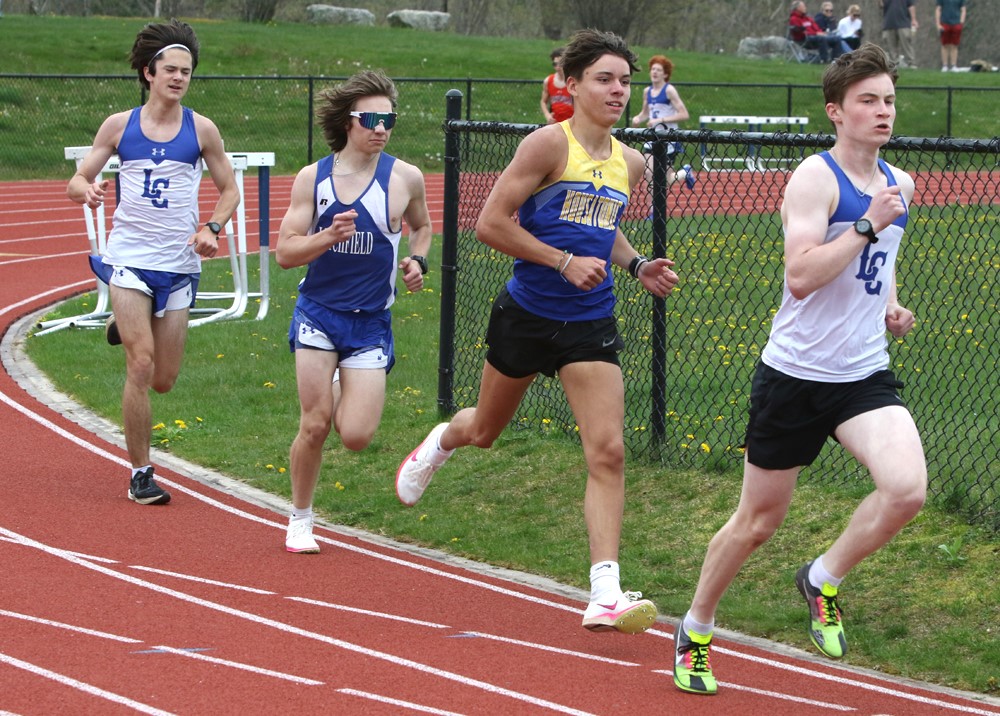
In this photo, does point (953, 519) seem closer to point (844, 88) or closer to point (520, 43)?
point (844, 88)

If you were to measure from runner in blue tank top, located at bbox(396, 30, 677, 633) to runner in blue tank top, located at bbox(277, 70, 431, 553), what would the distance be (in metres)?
0.94

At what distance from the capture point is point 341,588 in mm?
6828

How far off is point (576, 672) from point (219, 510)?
3110mm

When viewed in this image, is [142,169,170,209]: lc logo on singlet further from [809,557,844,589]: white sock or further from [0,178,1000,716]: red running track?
[809,557,844,589]: white sock

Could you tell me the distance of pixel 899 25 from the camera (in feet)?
129

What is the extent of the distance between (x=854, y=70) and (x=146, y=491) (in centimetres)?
463

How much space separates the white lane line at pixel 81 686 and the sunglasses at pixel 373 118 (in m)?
2.73

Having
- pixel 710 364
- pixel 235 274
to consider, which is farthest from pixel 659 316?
pixel 235 274

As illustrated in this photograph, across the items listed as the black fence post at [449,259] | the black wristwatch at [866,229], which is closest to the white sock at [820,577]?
the black wristwatch at [866,229]

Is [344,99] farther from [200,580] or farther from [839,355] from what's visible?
[839,355]

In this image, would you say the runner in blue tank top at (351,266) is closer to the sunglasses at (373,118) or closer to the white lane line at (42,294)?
the sunglasses at (373,118)

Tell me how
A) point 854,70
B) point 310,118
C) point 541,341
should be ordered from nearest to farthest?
point 854,70
point 541,341
point 310,118

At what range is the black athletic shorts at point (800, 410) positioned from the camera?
16.5 ft

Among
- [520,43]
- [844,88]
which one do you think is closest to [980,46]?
[520,43]
